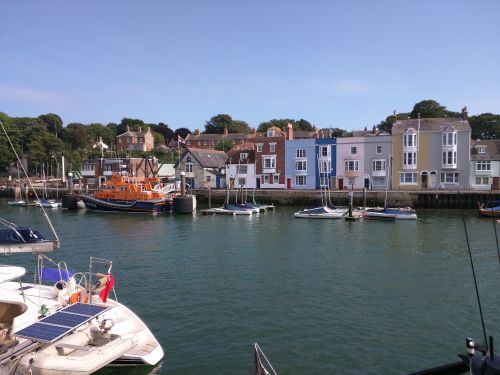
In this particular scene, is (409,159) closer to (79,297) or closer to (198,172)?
(198,172)

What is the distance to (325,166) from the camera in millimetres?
69875

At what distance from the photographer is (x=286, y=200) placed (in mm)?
65000

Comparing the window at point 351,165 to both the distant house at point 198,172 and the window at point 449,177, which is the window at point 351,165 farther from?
the distant house at point 198,172

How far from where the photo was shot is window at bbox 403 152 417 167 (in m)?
64.6

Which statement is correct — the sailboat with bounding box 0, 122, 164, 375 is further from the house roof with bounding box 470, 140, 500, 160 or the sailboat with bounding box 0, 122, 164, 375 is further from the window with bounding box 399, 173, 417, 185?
the house roof with bounding box 470, 140, 500, 160

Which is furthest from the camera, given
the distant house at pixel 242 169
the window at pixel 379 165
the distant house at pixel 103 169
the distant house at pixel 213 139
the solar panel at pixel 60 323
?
the distant house at pixel 213 139

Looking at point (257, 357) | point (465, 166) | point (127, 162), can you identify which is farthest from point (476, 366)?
point (127, 162)

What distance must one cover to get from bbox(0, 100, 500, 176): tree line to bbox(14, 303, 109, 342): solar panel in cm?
8729

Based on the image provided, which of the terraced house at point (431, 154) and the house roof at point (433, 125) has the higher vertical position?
the house roof at point (433, 125)

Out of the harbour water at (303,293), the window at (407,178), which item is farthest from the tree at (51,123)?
the window at (407,178)

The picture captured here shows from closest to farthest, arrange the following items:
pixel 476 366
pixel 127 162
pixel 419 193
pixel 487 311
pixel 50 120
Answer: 1. pixel 476 366
2. pixel 487 311
3. pixel 419 193
4. pixel 127 162
5. pixel 50 120

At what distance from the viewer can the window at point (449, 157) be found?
62.2 meters

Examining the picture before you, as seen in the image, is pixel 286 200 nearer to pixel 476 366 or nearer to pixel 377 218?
pixel 377 218

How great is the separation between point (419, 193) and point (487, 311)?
42870mm
